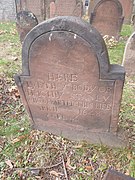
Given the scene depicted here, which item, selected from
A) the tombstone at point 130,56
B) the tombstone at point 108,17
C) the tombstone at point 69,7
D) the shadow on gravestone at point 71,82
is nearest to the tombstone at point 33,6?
the tombstone at point 69,7

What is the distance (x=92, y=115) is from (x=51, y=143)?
687mm

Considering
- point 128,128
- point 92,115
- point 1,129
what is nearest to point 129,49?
point 128,128

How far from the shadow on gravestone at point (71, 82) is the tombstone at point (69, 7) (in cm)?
649

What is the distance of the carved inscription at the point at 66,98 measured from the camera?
8.08 feet

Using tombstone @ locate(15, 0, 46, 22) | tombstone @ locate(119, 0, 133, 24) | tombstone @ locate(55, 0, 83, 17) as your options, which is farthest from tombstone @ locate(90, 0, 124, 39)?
tombstone @ locate(119, 0, 133, 24)

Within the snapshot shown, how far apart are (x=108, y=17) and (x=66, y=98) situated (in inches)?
194

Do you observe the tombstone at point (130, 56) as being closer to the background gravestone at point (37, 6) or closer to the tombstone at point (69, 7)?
the tombstone at point (69, 7)

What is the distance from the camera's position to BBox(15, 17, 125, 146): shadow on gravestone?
214 cm

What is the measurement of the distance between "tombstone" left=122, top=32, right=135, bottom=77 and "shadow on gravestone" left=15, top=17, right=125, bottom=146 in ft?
7.07

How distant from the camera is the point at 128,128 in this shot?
303cm

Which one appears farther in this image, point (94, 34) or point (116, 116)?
point (116, 116)

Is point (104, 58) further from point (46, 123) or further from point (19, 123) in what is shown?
point (19, 123)

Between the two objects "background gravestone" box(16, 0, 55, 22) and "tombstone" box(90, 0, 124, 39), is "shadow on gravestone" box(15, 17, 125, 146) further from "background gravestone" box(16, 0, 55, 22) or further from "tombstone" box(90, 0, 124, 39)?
"background gravestone" box(16, 0, 55, 22)

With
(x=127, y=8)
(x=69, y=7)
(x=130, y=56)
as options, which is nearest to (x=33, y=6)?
(x=69, y=7)
